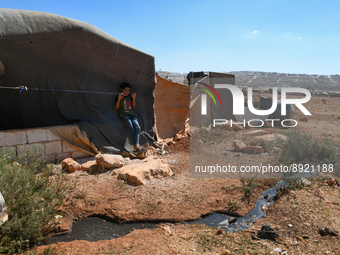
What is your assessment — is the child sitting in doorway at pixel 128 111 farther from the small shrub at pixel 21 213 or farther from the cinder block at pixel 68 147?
the small shrub at pixel 21 213

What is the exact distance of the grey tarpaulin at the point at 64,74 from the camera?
4.68 meters

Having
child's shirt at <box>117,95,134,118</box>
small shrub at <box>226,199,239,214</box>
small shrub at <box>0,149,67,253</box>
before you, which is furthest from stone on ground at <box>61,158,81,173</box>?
small shrub at <box>226,199,239,214</box>

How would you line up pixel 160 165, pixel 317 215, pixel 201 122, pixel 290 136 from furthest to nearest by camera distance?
pixel 201 122 → pixel 290 136 → pixel 160 165 → pixel 317 215

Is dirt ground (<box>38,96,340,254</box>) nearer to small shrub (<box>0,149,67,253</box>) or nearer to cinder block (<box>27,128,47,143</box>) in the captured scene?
small shrub (<box>0,149,67,253</box>)

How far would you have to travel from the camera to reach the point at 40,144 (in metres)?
4.84

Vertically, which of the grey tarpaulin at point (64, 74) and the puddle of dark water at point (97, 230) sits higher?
the grey tarpaulin at point (64, 74)

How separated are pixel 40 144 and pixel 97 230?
2.26 m

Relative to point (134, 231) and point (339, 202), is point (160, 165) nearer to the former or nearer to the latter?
point (134, 231)

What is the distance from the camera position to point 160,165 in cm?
499

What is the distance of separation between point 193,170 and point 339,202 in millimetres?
2483

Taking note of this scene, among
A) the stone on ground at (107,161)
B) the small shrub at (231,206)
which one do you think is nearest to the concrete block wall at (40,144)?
the stone on ground at (107,161)

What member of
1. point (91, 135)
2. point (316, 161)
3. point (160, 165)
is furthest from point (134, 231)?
point (316, 161)

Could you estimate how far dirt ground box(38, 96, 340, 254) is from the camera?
287cm

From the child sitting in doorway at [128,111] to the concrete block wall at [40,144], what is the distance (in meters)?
1.09
